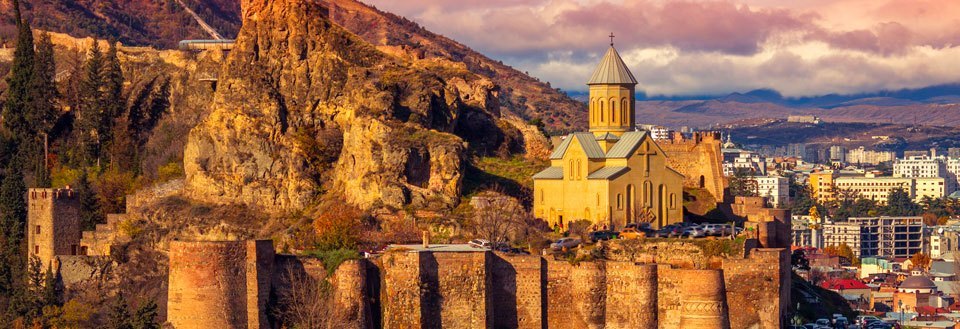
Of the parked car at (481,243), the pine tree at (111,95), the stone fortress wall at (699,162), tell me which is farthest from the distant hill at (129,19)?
the parked car at (481,243)

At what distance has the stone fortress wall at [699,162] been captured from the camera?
260 ft

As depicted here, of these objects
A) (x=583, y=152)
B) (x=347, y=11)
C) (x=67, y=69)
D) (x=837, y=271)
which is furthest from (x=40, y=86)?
(x=347, y=11)

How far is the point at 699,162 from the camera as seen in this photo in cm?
7994

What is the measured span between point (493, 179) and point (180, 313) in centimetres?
2012

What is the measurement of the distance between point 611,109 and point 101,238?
2000cm

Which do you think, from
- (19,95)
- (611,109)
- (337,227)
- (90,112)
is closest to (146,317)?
(337,227)

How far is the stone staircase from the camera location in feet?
252

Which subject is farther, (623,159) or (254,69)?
(254,69)

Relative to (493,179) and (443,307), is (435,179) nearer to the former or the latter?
(493,179)

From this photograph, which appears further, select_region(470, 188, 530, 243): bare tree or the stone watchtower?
the stone watchtower

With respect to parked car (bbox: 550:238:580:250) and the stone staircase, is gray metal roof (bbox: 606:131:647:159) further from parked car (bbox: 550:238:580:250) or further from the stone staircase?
the stone staircase

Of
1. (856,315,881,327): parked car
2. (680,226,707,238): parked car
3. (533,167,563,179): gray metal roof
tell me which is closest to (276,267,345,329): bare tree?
(680,226,707,238): parked car

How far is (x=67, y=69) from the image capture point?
100625 millimetres

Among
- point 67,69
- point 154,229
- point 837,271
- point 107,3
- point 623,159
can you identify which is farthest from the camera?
point 107,3
